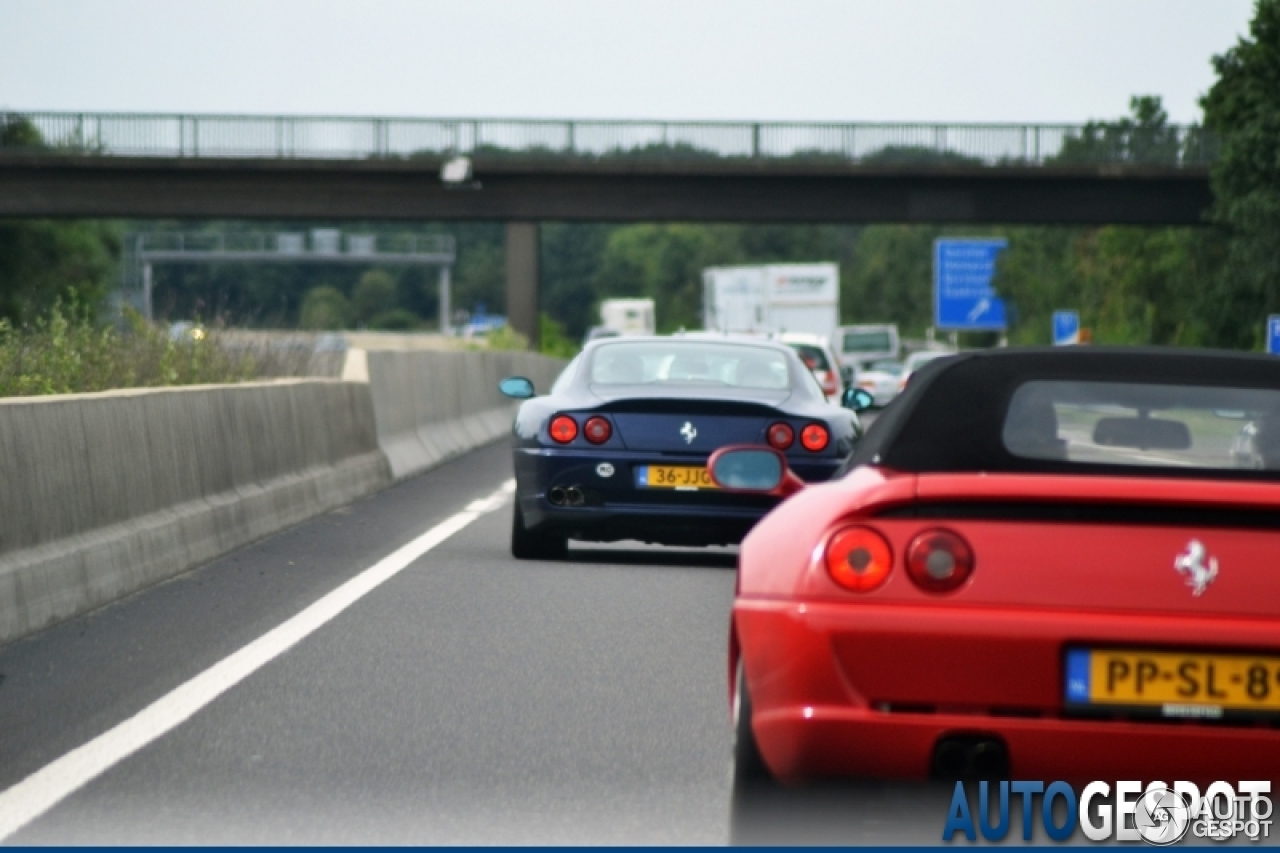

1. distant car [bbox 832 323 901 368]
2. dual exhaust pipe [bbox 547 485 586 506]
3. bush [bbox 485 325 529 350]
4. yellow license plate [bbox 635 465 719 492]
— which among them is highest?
yellow license plate [bbox 635 465 719 492]

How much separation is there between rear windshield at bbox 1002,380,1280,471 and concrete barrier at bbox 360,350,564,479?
1566 centimetres

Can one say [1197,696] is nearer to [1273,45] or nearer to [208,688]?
[208,688]

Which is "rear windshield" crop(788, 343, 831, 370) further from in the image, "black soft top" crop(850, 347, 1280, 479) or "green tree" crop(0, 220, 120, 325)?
"green tree" crop(0, 220, 120, 325)

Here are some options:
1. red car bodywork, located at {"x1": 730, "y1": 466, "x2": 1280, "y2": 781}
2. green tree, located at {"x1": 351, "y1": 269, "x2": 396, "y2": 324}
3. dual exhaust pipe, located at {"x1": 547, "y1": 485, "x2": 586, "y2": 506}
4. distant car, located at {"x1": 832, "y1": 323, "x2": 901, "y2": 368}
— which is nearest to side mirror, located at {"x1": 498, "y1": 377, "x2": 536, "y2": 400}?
dual exhaust pipe, located at {"x1": 547, "y1": 485, "x2": 586, "y2": 506}

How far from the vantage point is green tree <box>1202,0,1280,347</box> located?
53625 millimetres

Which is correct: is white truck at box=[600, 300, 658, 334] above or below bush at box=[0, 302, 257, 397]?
below

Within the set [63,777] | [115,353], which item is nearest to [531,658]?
[63,777]

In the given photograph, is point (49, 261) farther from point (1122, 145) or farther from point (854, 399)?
point (854, 399)

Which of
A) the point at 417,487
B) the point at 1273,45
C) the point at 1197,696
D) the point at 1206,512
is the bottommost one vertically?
the point at 417,487

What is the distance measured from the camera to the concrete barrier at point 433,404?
22.5 metres

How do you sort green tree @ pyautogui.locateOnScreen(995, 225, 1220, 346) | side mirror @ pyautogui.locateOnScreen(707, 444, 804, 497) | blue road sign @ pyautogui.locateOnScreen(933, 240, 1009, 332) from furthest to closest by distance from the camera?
blue road sign @ pyautogui.locateOnScreen(933, 240, 1009, 332) < green tree @ pyautogui.locateOnScreen(995, 225, 1220, 346) < side mirror @ pyautogui.locateOnScreen(707, 444, 804, 497)

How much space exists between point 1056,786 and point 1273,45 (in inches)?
2308

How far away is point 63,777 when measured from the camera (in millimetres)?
6871

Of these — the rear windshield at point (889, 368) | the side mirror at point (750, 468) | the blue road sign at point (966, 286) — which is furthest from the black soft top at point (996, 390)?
the rear windshield at point (889, 368)
